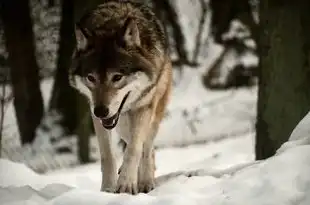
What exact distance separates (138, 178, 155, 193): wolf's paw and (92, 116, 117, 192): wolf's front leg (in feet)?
0.94

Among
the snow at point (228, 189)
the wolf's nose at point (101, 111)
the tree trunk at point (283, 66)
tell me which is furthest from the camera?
the tree trunk at point (283, 66)

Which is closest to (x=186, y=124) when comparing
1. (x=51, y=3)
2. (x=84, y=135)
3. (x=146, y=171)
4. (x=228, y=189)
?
(x=84, y=135)

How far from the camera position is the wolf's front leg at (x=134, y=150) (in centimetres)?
520

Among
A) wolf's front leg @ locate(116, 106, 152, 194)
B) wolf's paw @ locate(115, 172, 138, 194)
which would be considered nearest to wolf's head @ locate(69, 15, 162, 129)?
wolf's front leg @ locate(116, 106, 152, 194)

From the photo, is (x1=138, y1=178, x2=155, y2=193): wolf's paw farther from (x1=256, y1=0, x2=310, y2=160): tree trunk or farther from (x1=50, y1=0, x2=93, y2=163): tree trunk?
(x1=50, y1=0, x2=93, y2=163): tree trunk

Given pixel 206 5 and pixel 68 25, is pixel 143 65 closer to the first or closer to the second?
pixel 68 25

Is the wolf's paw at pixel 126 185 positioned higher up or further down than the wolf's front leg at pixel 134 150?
further down

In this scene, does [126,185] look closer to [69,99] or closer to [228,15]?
[69,99]

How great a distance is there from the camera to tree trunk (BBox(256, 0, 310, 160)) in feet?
21.5

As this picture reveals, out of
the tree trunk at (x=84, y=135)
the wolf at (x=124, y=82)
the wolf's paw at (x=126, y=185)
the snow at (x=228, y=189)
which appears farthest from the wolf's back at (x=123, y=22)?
the tree trunk at (x=84, y=135)

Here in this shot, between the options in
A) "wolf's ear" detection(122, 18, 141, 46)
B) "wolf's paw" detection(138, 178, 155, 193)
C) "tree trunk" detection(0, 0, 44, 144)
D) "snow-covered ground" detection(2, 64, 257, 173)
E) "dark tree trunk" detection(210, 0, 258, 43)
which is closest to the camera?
"wolf's ear" detection(122, 18, 141, 46)

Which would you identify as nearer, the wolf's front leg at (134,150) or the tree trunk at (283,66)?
the wolf's front leg at (134,150)

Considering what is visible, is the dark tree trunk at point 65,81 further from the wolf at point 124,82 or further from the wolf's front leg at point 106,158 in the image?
the wolf's front leg at point 106,158

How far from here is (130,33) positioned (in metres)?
5.20
